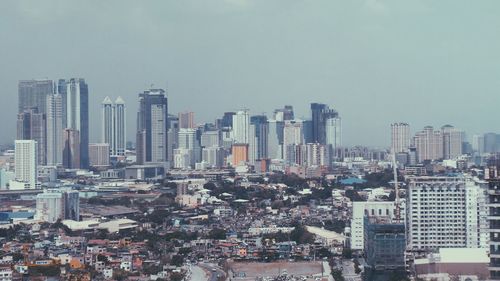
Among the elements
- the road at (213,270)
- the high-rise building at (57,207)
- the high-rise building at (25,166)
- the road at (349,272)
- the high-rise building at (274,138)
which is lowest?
the road at (213,270)

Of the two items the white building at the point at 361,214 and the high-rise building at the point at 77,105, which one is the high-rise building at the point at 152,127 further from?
the white building at the point at 361,214

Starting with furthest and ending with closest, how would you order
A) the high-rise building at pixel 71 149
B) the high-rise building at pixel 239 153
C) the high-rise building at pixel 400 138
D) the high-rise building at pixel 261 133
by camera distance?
the high-rise building at pixel 261 133 → the high-rise building at pixel 239 153 → the high-rise building at pixel 71 149 → the high-rise building at pixel 400 138

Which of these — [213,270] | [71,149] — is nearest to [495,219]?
[213,270]

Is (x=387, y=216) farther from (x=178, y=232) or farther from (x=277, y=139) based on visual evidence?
(x=277, y=139)

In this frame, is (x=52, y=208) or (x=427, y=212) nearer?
(x=427, y=212)

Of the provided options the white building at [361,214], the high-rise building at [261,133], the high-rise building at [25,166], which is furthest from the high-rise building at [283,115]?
the white building at [361,214]

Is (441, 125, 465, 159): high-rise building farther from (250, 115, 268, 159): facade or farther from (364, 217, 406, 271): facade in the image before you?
(364, 217, 406, 271): facade

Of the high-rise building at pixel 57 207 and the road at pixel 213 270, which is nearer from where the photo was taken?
the road at pixel 213 270

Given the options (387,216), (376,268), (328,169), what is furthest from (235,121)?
(376,268)
